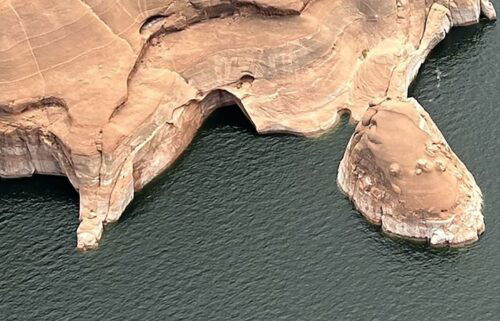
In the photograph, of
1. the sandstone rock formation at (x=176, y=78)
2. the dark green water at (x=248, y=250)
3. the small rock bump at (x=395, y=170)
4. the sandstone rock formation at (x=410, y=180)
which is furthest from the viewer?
the sandstone rock formation at (x=176, y=78)

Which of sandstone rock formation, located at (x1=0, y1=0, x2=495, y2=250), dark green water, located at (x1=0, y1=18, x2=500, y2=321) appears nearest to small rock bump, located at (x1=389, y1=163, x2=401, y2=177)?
sandstone rock formation, located at (x1=0, y1=0, x2=495, y2=250)

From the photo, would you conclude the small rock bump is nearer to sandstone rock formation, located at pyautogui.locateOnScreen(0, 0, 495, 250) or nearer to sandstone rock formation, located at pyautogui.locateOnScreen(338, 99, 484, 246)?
sandstone rock formation, located at pyautogui.locateOnScreen(338, 99, 484, 246)

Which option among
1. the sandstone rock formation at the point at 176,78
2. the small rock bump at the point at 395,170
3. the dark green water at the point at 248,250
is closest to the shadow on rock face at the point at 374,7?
the sandstone rock formation at the point at 176,78

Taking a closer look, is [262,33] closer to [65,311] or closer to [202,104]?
[202,104]

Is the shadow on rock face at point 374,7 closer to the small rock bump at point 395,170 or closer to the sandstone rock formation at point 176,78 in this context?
the sandstone rock formation at point 176,78

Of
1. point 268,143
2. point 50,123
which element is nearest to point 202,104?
point 268,143

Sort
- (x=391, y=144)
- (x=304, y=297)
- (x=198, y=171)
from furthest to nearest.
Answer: (x=198, y=171), (x=391, y=144), (x=304, y=297)
